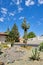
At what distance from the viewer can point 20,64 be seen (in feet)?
49.4

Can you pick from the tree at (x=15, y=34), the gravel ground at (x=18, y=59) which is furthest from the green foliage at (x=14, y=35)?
the gravel ground at (x=18, y=59)

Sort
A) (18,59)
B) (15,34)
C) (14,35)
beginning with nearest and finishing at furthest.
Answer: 1. (18,59)
2. (14,35)
3. (15,34)

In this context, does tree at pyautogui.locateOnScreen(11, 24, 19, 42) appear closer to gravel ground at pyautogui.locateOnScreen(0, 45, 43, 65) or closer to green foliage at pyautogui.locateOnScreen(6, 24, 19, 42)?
green foliage at pyautogui.locateOnScreen(6, 24, 19, 42)

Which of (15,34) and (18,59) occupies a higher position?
(15,34)

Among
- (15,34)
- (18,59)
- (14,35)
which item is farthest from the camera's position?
(15,34)

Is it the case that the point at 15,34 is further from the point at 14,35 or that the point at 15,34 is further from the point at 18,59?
the point at 18,59

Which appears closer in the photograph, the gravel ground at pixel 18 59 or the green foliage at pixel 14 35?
the gravel ground at pixel 18 59

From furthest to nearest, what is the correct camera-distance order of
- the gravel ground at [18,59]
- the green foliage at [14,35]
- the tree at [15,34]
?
the tree at [15,34] < the green foliage at [14,35] < the gravel ground at [18,59]

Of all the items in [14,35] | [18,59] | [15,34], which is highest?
[15,34]

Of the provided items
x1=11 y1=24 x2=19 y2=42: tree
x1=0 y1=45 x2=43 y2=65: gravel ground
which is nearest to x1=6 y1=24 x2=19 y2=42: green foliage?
x1=11 y1=24 x2=19 y2=42: tree

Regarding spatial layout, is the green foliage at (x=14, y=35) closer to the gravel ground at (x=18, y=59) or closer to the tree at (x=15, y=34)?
the tree at (x=15, y=34)

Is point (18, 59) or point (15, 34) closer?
point (18, 59)

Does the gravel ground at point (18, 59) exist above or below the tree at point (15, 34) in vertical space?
below

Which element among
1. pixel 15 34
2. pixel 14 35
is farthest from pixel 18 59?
pixel 15 34
